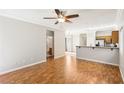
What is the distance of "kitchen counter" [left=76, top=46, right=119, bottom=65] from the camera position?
571 cm

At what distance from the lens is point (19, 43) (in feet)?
16.6

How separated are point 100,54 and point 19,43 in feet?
15.3

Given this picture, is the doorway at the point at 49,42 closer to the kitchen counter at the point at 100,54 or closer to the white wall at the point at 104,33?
the kitchen counter at the point at 100,54

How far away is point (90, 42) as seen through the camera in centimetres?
995

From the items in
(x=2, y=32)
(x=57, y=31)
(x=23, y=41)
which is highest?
(x=57, y=31)

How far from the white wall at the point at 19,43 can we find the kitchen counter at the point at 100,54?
2877 mm

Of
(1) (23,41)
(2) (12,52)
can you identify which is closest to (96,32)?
(1) (23,41)

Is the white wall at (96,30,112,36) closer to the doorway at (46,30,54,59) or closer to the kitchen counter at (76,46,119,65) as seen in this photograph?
the kitchen counter at (76,46,119,65)

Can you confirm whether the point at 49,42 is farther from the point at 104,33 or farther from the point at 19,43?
the point at 104,33

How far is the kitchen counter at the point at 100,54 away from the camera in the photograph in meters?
5.71

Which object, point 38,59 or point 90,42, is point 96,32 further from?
point 38,59

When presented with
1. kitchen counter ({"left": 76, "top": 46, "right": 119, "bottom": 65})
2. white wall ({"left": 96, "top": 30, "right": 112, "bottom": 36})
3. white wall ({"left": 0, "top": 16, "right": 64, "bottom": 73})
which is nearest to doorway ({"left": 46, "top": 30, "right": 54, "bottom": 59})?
white wall ({"left": 0, "top": 16, "right": 64, "bottom": 73})
